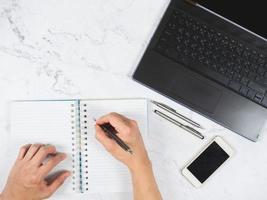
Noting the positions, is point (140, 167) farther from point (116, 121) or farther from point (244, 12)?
point (244, 12)

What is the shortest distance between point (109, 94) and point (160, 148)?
192 mm

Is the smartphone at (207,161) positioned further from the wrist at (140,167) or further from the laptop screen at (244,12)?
the laptop screen at (244,12)

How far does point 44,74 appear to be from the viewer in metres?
1.14

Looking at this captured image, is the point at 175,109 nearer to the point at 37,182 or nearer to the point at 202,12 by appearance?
the point at 202,12

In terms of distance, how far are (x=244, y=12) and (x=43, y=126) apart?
58cm

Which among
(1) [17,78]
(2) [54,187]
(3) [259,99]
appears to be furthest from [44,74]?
(3) [259,99]

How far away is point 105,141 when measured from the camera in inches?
42.6

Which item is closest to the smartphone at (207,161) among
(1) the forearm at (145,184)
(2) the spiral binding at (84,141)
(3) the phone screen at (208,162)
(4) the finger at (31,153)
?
(3) the phone screen at (208,162)

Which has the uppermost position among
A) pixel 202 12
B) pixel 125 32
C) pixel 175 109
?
pixel 202 12

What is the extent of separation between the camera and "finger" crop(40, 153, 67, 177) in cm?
109

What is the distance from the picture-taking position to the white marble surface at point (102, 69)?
1142 mm

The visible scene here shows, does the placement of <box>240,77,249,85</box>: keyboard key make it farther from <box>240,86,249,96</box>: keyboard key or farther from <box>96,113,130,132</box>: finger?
<box>96,113,130,132</box>: finger

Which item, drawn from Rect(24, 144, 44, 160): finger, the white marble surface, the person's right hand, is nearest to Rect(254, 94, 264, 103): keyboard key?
the white marble surface

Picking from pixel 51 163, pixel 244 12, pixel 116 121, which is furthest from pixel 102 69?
pixel 244 12
